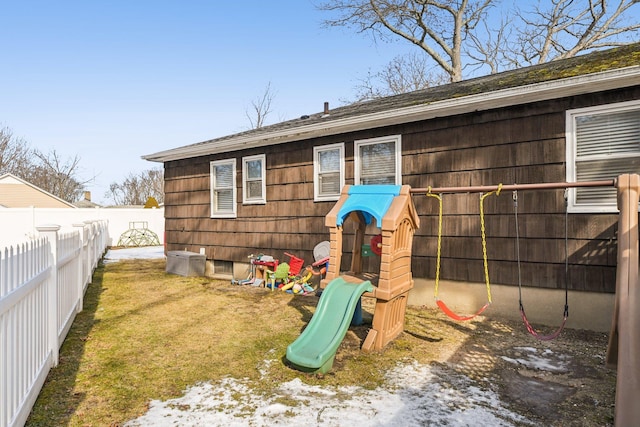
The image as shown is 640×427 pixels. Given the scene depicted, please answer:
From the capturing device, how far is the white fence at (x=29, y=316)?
237 cm

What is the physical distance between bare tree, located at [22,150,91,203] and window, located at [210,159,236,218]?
35811 mm

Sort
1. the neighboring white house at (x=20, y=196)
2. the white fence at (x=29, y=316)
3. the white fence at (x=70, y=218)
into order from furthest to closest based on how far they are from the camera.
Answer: the neighboring white house at (x=20, y=196), the white fence at (x=70, y=218), the white fence at (x=29, y=316)

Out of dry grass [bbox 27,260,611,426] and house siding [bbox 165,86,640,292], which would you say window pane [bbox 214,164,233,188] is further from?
dry grass [bbox 27,260,611,426]

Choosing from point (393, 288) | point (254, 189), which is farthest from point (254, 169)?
point (393, 288)

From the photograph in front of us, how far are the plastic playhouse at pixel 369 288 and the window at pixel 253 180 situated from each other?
13.0ft

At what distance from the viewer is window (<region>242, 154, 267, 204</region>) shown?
8.89m

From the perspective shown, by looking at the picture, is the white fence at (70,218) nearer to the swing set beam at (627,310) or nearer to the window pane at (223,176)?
the window pane at (223,176)

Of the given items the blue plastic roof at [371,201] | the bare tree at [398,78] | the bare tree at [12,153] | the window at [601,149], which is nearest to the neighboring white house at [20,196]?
the bare tree at [12,153]

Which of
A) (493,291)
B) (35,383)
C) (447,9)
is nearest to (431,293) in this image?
(493,291)

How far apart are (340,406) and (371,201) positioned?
2567 millimetres

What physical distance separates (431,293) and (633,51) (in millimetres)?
4892

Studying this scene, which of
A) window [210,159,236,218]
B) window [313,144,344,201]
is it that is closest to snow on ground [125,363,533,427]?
window [313,144,344,201]

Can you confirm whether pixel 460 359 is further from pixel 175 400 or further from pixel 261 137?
pixel 261 137

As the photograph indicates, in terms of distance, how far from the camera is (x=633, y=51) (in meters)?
5.93
